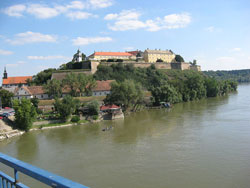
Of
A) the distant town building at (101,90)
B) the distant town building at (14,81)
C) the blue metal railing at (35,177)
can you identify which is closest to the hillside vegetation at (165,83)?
the distant town building at (101,90)

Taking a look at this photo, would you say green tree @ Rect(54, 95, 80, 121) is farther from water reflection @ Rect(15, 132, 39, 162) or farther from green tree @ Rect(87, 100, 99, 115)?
water reflection @ Rect(15, 132, 39, 162)

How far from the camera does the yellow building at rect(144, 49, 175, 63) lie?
204 feet

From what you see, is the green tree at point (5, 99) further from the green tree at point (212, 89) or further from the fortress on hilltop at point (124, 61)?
the green tree at point (212, 89)

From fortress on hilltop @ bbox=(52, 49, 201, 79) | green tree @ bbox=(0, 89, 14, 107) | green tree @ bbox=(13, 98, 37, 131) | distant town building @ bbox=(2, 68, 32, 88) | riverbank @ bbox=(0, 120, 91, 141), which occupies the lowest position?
riverbank @ bbox=(0, 120, 91, 141)

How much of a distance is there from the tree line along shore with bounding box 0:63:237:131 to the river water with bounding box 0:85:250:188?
2557mm

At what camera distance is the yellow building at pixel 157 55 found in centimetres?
→ 6219

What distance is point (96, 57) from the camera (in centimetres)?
5528

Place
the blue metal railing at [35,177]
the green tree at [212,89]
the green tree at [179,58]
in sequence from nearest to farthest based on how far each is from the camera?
the blue metal railing at [35,177], the green tree at [212,89], the green tree at [179,58]

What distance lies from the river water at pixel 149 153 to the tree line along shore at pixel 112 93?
2.56m

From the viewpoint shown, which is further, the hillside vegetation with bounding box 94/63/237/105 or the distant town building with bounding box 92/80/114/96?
the hillside vegetation with bounding box 94/63/237/105

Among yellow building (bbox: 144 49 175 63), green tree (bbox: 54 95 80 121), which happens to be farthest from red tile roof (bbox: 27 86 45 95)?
yellow building (bbox: 144 49 175 63)

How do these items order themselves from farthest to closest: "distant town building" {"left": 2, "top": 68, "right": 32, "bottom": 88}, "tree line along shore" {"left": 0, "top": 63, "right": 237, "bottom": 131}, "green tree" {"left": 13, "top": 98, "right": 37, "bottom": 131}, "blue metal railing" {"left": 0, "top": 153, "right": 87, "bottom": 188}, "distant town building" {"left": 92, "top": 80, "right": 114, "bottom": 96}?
1. "distant town building" {"left": 2, "top": 68, "right": 32, "bottom": 88}
2. "distant town building" {"left": 92, "top": 80, "right": 114, "bottom": 96}
3. "tree line along shore" {"left": 0, "top": 63, "right": 237, "bottom": 131}
4. "green tree" {"left": 13, "top": 98, "right": 37, "bottom": 131}
5. "blue metal railing" {"left": 0, "top": 153, "right": 87, "bottom": 188}

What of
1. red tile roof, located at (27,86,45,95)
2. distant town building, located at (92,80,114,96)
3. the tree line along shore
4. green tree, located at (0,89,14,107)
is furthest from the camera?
distant town building, located at (92,80,114,96)

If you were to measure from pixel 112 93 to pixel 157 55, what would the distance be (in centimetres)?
3902
